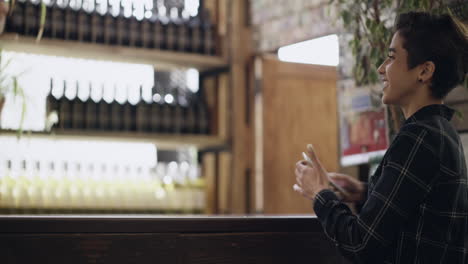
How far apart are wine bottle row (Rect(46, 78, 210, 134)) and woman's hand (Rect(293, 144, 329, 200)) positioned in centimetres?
277

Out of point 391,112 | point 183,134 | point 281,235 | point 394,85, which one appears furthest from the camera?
point 183,134

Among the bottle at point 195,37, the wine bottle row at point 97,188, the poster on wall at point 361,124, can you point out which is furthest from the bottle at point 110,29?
the poster on wall at point 361,124

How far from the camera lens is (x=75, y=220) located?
159 centimetres

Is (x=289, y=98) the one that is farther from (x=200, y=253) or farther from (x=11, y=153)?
(x=200, y=253)

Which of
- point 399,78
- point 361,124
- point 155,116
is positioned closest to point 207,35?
point 155,116

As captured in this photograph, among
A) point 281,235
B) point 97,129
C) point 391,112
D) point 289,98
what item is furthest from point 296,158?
point 281,235

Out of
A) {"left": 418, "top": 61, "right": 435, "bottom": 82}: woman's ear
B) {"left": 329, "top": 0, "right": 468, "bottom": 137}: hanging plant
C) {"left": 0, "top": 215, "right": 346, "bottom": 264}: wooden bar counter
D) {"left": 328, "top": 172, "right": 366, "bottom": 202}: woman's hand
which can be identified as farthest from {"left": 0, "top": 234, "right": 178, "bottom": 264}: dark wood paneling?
{"left": 329, "top": 0, "right": 468, "bottom": 137}: hanging plant

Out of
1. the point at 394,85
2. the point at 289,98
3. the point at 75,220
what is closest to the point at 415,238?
the point at 394,85

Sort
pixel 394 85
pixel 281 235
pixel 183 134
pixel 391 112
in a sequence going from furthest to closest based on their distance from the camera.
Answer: pixel 183 134
pixel 391 112
pixel 281 235
pixel 394 85

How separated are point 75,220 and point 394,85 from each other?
78cm

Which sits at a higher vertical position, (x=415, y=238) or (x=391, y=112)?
(x=391, y=112)

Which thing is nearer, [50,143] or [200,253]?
[200,253]

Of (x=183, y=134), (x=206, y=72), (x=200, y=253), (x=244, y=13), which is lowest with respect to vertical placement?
(x=200, y=253)

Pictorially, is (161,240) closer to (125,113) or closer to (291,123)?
(125,113)
